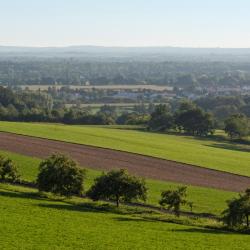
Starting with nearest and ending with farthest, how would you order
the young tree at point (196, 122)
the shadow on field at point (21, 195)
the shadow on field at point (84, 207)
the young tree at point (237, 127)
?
the shadow on field at point (84, 207) → the shadow on field at point (21, 195) → the young tree at point (237, 127) → the young tree at point (196, 122)

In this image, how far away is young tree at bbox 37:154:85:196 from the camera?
197 ft

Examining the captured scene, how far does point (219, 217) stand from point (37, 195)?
762 inches

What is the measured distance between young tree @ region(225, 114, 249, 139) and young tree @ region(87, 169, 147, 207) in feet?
253

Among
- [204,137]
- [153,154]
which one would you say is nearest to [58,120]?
[204,137]

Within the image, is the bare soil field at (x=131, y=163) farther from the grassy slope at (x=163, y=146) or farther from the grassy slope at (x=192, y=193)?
the grassy slope at (x=163, y=146)

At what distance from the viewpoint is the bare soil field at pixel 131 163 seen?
2977 inches

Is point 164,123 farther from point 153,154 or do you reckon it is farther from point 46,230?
point 46,230

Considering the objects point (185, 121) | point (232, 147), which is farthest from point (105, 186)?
point (185, 121)

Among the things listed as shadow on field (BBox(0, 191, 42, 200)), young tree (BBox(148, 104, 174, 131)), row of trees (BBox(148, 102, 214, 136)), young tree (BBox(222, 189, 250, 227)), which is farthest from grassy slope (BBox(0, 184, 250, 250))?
young tree (BBox(148, 104, 174, 131))

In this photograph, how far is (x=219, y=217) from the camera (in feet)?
188

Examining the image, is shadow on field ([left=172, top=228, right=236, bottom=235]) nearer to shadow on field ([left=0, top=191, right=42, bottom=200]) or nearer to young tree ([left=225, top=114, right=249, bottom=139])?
shadow on field ([left=0, top=191, right=42, bottom=200])

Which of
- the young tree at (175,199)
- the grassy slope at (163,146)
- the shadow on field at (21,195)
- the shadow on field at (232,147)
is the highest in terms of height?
the young tree at (175,199)

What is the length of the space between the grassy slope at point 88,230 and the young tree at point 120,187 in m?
1.68

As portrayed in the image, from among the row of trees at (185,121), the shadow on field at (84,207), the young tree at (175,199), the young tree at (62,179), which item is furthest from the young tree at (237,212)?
the row of trees at (185,121)
